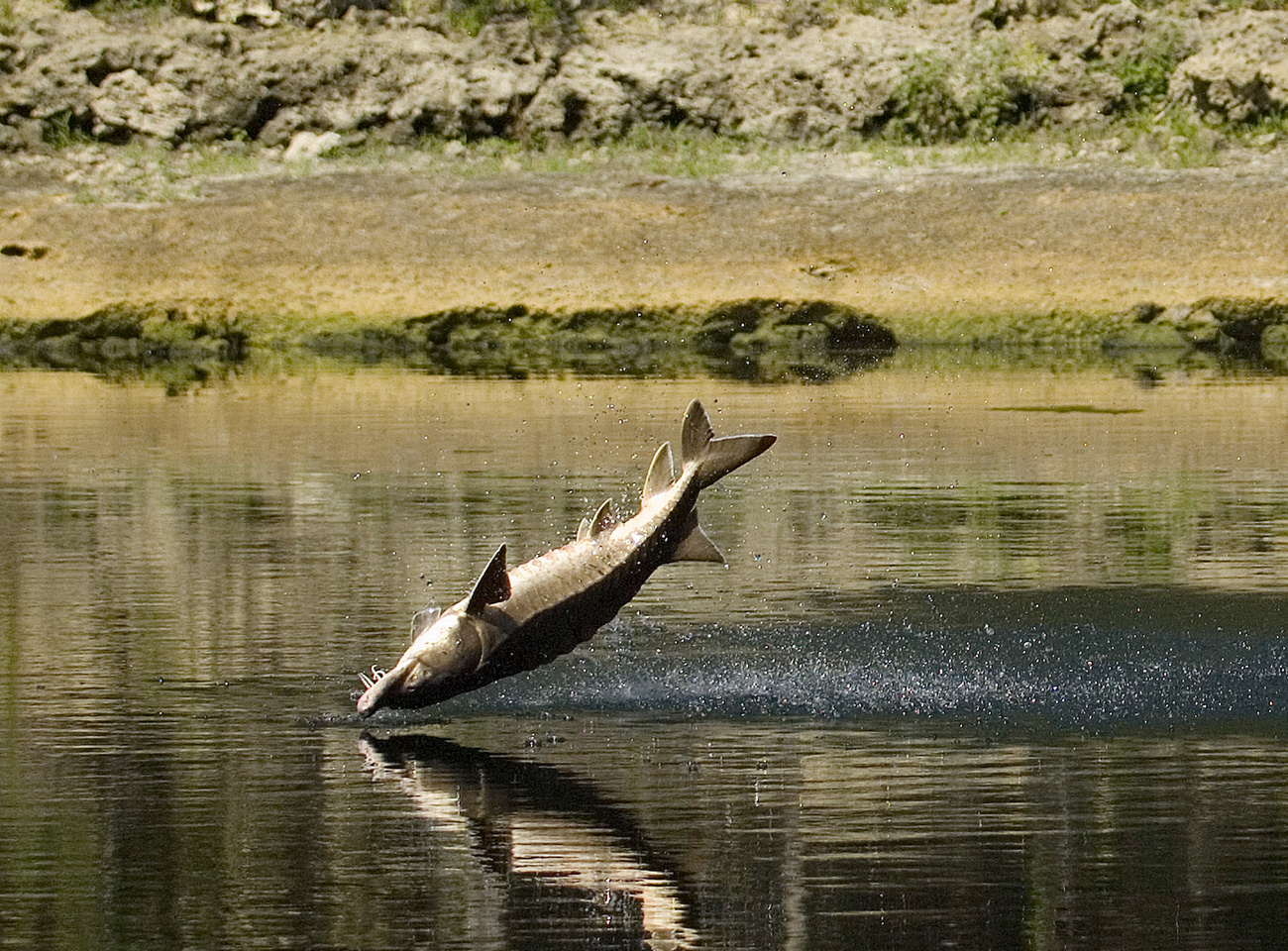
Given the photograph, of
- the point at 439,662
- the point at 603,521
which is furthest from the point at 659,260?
the point at 439,662

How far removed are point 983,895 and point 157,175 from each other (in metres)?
33.6

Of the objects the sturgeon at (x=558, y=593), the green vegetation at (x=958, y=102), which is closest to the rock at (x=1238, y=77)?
the green vegetation at (x=958, y=102)

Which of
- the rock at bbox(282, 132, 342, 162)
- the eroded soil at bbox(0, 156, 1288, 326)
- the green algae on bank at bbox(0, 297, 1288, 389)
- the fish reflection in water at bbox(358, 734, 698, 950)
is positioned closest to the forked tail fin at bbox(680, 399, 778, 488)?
the fish reflection in water at bbox(358, 734, 698, 950)

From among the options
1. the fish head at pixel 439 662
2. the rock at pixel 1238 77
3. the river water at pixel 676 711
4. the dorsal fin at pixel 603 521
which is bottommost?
the river water at pixel 676 711

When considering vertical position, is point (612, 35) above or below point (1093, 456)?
above

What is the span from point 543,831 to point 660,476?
2589 millimetres

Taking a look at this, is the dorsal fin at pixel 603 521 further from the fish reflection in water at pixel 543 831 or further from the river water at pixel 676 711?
the fish reflection in water at pixel 543 831

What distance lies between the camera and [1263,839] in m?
8.22

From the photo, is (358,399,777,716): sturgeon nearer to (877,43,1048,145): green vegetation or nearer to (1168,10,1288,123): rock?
(877,43,1048,145): green vegetation

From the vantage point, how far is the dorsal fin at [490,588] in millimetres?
9648

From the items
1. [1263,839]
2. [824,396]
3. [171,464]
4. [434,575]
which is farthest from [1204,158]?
[1263,839]

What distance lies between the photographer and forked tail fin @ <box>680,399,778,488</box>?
10680 millimetres

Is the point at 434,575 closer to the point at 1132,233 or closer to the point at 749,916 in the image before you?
the point at 749,916

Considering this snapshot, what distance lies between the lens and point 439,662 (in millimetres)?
9844
